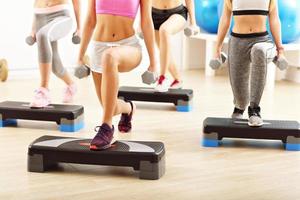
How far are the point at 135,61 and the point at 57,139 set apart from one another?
0.69m

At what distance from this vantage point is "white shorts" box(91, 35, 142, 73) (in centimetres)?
351

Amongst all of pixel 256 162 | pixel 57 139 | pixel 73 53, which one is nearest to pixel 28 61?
pixel 73 53

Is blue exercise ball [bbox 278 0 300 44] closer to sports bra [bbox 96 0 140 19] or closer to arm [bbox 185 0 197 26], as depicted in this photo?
arm [bbox 185 0 197 26]

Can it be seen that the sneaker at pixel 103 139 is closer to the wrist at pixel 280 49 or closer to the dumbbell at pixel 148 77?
the dumbbell at pixel 148 77

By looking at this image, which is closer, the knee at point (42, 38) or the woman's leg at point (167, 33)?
the knee at point (42, 38)

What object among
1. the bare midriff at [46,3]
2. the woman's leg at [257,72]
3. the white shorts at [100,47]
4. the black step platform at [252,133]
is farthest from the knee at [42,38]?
the woman's leg at [257,72]

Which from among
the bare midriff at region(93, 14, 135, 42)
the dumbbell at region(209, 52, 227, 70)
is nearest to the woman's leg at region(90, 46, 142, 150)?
the bare midriff at region(93, 14, 135, 42)

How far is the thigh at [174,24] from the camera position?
500 cm

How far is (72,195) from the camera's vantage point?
3012mm

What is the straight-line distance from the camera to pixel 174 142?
415 cm

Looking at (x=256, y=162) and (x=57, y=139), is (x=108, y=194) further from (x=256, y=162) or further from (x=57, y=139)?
(x=256, y=162)

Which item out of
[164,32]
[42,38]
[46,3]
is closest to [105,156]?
[42,38]

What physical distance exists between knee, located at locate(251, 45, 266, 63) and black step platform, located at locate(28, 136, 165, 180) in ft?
3.37

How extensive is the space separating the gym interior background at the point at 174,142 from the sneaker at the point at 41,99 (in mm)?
180
